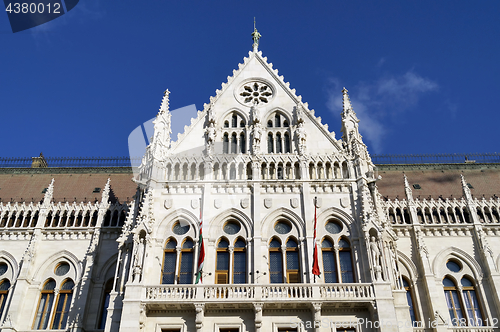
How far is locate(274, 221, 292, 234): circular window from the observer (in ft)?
85.3

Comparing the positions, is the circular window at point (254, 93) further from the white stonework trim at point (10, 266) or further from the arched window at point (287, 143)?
the white stonework trim at point (10, 266)

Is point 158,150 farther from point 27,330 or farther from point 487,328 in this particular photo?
point 487,328

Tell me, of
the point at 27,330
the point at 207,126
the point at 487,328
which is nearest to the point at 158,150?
the point at 207,126

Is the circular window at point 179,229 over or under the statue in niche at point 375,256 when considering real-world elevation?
over

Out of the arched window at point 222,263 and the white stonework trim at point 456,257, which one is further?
the white stonework trim at point 456,257

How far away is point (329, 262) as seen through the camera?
25062 millimetres

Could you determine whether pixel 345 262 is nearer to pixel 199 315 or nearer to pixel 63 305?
pixel 199 315

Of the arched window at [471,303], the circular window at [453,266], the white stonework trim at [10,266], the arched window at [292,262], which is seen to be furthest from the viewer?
the circular window at [453,266]

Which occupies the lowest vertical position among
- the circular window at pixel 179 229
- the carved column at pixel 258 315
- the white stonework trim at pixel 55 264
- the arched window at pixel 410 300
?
the carved column at pixel 258 315

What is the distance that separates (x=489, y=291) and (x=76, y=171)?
30.1 metres

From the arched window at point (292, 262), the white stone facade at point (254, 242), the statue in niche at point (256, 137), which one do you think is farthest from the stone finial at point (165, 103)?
the arched window at point (292, 262)

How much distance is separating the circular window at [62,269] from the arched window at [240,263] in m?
11.0

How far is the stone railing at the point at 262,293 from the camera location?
75.4 feet

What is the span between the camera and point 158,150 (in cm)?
2836
